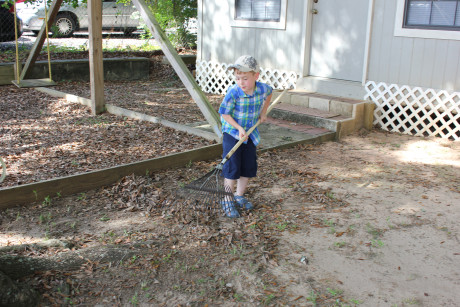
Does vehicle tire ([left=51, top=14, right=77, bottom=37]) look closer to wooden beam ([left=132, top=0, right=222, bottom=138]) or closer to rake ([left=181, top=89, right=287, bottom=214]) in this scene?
wooden beam ([left=132, top=0, right=222, bottom=138])

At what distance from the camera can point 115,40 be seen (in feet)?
51.1

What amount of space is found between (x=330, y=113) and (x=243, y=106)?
3569 millimetres

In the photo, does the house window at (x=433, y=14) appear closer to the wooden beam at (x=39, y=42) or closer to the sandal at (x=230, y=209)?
the sandal at (x=230, y=209)

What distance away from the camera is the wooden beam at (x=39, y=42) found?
827cm

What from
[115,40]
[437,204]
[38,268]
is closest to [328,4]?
[437,204]

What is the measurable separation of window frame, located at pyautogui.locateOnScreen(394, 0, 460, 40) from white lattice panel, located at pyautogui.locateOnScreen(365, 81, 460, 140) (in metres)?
0.77

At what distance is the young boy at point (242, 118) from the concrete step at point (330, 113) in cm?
Result: 295

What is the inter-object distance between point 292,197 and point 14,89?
694cm

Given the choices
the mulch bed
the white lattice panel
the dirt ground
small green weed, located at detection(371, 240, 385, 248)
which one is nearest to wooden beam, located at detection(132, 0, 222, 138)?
the mulch bed

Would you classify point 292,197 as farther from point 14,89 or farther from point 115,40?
point 115,40

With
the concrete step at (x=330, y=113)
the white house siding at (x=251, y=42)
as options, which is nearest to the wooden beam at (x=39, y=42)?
the white house siding at (x=251, y=42)

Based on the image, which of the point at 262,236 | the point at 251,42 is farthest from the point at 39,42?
the point at 262,236

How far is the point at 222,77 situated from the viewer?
32.8ft

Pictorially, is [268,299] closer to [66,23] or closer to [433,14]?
[433,14]
